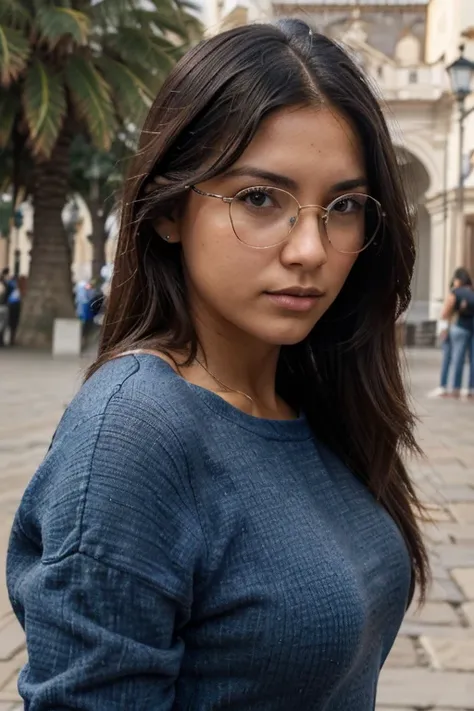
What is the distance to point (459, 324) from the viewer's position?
1173 cm

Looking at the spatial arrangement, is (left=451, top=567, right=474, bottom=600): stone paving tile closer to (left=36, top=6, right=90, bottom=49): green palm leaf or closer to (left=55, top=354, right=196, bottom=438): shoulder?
(left=55, top=354, right=196, bottom=438): shoulder

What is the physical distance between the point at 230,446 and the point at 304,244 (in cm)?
29

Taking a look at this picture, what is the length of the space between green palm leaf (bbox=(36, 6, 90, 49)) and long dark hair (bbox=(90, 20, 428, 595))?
46.8 feet

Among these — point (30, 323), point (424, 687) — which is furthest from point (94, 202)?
point (424, 687)

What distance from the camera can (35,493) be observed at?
117cm

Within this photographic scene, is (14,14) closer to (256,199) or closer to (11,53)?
(11,53)

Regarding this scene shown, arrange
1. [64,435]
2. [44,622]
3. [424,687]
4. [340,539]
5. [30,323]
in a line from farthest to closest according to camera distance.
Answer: [30,323]
[424,687]
[340,539]
[64,435]
[44,622]

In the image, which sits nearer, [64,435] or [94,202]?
[64,435]

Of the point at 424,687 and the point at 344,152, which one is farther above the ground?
the point at 344,152

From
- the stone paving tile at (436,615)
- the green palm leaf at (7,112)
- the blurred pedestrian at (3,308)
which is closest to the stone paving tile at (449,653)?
the stone paving tile at (436,615)

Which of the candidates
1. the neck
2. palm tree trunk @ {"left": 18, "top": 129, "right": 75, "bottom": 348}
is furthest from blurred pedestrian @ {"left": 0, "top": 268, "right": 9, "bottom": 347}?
the neck

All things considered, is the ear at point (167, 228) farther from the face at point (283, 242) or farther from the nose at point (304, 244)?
the nose at point (304, 244)

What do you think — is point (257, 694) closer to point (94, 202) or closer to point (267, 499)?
point (267, 499)

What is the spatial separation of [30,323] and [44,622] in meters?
18.3
